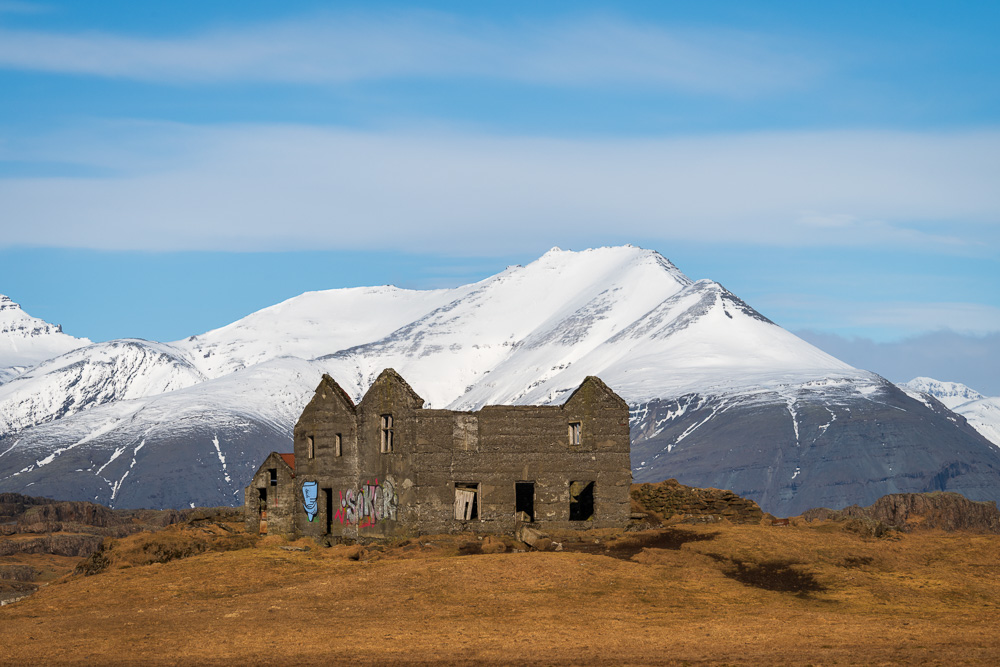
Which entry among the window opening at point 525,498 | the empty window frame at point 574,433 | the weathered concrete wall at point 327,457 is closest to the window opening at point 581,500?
the window opening at point 525,498

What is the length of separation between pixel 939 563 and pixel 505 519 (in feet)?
69.1

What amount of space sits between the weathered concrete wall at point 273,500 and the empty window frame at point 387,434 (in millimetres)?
10224

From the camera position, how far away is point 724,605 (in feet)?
163

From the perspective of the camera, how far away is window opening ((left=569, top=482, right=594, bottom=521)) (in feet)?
236

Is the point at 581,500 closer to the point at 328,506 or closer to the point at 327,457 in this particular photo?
the point at 328,506

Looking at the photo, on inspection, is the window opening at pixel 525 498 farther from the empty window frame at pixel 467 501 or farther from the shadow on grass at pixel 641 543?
the shadow on grass at pixel 641 543

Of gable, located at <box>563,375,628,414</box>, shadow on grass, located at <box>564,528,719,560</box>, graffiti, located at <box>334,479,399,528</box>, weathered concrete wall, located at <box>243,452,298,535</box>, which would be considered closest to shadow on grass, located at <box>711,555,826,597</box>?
shadow on grass, located at <box>564,528,719,560</box>

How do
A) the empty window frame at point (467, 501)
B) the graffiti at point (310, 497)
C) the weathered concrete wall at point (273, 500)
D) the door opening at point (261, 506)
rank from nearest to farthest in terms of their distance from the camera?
the empty window frame at point (467, 501) → the graffiti at point (310, 497) → the weathered concrete wall at point (273, 500) → the door opening at point (261, 506)

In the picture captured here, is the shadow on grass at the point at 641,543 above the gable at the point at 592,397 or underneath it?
underneath

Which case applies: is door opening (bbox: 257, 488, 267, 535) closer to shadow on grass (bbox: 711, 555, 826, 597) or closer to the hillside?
the hillside

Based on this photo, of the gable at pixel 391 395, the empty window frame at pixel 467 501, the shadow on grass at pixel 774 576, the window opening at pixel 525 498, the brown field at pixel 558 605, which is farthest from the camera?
the window opening at pixel 525 498

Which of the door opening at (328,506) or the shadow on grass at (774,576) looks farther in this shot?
the door opening at (328,506)

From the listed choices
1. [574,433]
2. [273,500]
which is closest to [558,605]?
[574,433]

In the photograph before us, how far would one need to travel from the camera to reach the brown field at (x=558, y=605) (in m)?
42.5
